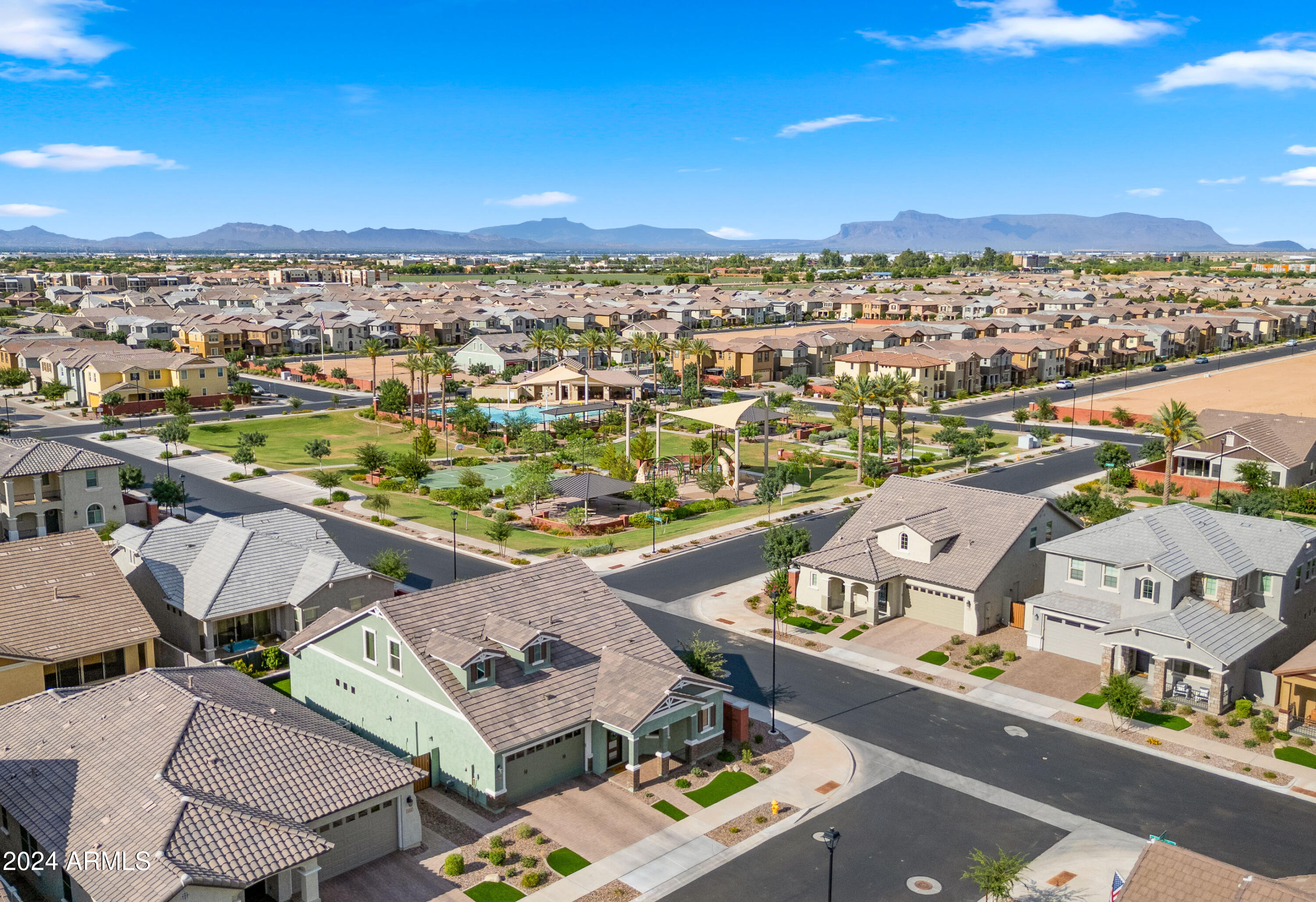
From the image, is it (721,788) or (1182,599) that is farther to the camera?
(1182,599)

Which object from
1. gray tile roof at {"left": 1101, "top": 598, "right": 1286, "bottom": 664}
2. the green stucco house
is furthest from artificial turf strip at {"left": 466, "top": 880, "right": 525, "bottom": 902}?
gray tile roof at {"left": 1101, "top": 598, "right": 1286, "bottom": 664}

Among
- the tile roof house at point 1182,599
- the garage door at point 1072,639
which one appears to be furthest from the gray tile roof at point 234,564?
the tile roof house at point 1182,599

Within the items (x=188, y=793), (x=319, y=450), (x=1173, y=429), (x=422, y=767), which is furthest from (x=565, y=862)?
(x=319, y=450)

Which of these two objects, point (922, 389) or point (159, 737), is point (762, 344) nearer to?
point (922, 389)

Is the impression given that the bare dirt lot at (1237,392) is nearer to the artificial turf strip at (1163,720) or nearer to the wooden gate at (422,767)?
the artificial turf strip at (1163,720)

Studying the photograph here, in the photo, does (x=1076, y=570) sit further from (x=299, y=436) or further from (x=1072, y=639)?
(x=299, y=436)

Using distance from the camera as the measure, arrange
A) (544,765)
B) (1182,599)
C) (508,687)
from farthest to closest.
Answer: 1. (1182,599)
2. (508,687)
3. (544,765)

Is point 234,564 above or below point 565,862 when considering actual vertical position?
above
